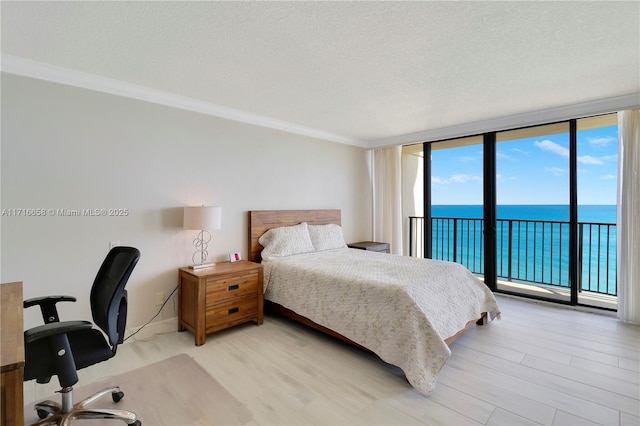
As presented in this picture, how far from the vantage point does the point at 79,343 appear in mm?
1630

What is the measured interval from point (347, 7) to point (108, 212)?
263 centimetres

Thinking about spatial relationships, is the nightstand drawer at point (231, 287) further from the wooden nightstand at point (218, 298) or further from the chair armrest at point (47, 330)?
the chair armrest at point (47, 330)

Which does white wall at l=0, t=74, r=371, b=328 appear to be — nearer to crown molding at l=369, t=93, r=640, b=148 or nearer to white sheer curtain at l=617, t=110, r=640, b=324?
crown molding at l=369, t=93, r=640, b=148

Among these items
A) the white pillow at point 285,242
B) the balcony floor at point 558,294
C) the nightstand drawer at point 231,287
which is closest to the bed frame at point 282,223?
the white pillow at point 285,242

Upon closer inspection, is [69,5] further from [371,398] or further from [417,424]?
[417,424]

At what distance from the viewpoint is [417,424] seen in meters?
1.69

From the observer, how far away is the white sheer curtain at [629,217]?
3080 millimetres

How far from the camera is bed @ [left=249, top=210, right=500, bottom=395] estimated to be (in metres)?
2.10

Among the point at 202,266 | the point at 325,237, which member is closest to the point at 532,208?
the point at 325,237

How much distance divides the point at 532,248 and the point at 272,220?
4223mm

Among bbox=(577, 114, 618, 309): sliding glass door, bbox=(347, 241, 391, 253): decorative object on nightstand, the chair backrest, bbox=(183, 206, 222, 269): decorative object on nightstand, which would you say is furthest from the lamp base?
bbox=(577, 114, 618, 309): sliding glass door

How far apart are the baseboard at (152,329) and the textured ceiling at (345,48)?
Answer: 2.37 meters

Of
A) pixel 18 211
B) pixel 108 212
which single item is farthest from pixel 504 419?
pixel 18 211

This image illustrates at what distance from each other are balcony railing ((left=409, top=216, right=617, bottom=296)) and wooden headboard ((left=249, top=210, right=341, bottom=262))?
2.01 m
